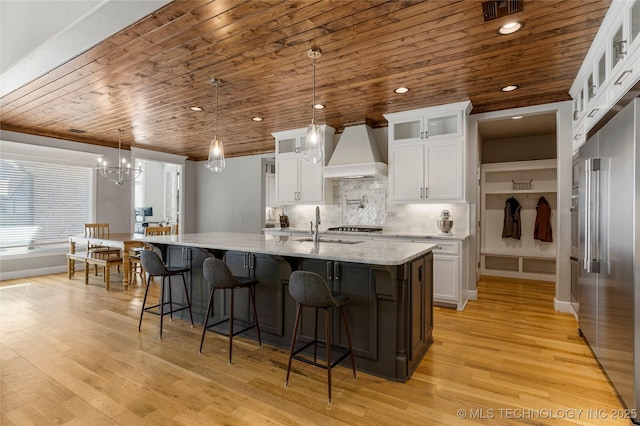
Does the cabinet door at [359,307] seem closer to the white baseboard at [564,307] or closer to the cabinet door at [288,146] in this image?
the white baseboard at [564,307]

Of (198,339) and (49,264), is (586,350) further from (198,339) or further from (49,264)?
(49,264)

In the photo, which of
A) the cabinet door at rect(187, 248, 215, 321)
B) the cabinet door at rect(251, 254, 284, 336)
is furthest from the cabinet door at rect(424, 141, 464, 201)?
the cabinet door at rect(187, 248, 215, 321)

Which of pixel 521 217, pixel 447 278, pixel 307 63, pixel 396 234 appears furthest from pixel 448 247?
pixel 521 217

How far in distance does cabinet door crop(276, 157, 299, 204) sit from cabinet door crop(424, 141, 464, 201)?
7.65 ft

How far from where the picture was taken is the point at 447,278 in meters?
4.19

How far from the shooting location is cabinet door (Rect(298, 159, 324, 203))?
5602 millimetres

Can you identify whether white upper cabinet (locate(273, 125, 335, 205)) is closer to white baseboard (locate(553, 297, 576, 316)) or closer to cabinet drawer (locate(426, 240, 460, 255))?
cabinet drawer (locate(426, 240, 460, 255))

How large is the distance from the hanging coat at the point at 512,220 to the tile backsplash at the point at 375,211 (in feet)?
7.68

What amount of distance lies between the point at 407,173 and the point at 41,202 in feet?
21.4

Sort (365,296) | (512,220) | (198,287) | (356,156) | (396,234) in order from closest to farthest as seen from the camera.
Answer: (365,296), (198,287), (396,234), (356,156), (512,220)

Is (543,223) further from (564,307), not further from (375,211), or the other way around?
(375,211)

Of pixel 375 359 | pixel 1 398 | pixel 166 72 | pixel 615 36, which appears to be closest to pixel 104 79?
pixel 166 72

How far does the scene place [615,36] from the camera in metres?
2.32

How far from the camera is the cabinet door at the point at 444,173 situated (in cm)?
432
